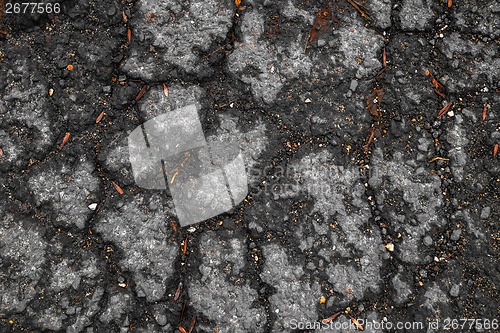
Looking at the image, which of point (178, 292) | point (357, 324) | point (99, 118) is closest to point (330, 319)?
point (357, 324)

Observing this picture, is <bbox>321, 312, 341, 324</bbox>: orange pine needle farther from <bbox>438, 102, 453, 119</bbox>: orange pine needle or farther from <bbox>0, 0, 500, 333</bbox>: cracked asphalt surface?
<bbox>438, 102, 453, 119</bbox>: orange pine needle

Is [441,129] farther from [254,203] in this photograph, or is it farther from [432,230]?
[254,203]

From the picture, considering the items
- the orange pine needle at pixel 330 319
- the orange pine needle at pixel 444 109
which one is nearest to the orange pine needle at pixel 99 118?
Result: the orange pine needle at pixel 330 319

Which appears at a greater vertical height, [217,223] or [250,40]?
[250,40]

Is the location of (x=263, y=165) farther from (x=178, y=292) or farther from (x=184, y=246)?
(x=178, y=292)

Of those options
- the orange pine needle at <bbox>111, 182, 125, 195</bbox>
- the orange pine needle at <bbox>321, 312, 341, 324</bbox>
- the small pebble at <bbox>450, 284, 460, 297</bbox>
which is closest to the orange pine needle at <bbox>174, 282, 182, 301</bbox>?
the orange pine needle at <bbox>111, 182, 125, 195</bbox>

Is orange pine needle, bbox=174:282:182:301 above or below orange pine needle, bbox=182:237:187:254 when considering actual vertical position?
below

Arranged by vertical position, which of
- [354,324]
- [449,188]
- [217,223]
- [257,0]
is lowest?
[354,324]

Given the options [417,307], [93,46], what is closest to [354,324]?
[417,307]

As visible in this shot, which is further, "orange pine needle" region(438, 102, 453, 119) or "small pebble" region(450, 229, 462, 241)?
"orange pine needle" region(438, 102, 453, 119)
